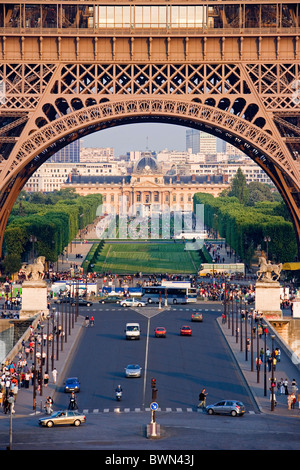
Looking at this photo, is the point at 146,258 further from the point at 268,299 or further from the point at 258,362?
the point at 258,362

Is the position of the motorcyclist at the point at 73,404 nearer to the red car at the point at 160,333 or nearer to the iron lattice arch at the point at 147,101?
the red car at the point at 160,333

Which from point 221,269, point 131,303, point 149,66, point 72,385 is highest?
point 149,66

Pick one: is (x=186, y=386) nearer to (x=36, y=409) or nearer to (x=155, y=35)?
(x=36, y=409)

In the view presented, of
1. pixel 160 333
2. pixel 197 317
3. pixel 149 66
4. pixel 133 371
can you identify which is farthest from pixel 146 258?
pixel 133 371

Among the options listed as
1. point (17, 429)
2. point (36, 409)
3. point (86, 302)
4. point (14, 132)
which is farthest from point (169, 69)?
point (17, 429)

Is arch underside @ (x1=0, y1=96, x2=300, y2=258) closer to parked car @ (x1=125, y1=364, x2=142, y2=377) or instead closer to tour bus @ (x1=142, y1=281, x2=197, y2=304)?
tour bus @ (x1=142, y1=281, x2=197, y2=304)

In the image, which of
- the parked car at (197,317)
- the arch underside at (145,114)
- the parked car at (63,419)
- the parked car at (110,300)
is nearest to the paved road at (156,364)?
the parked car at (197,317)
